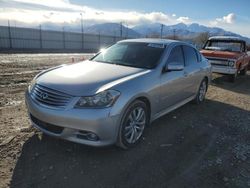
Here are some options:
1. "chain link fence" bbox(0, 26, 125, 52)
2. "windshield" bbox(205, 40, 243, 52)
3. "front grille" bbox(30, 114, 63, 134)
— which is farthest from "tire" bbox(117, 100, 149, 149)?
"chain link fence" bbox(0, 26, 125, 52)

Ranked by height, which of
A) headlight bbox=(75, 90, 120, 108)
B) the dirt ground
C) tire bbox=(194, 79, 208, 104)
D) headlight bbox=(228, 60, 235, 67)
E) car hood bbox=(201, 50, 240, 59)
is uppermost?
car hood bbox=(201, 50, 240, 59)

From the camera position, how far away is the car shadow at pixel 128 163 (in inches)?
141

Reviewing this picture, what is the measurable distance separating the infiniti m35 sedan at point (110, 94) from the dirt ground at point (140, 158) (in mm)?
352

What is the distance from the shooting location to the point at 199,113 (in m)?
6.83

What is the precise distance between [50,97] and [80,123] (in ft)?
2.12

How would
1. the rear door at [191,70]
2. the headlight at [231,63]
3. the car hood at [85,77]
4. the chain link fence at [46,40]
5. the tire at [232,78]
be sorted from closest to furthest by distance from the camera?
the car hood at [85,77], the rear door at [191,70], the headlight at [231,63], the tire at [232,78], the chain link fence at [46,40]

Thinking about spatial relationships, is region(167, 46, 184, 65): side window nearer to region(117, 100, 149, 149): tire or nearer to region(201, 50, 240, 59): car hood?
region(117, 100, 149, 149): tire

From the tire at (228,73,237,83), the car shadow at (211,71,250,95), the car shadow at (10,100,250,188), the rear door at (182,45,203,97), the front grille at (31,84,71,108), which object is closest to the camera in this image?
the car shadow at (10,100,250,188)

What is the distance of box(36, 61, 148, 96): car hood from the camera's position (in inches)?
156

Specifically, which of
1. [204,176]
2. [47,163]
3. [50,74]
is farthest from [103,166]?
[50,74]

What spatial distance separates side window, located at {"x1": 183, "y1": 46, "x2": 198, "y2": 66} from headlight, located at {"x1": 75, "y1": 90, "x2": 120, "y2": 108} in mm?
3066

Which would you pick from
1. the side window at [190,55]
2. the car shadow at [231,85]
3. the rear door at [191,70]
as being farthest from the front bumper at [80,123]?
the car shadow at [231,85]

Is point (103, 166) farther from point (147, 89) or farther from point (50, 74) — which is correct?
point (50, 74)

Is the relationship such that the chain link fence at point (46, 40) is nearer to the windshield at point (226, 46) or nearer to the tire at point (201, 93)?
the windshield at point (226, 46)
